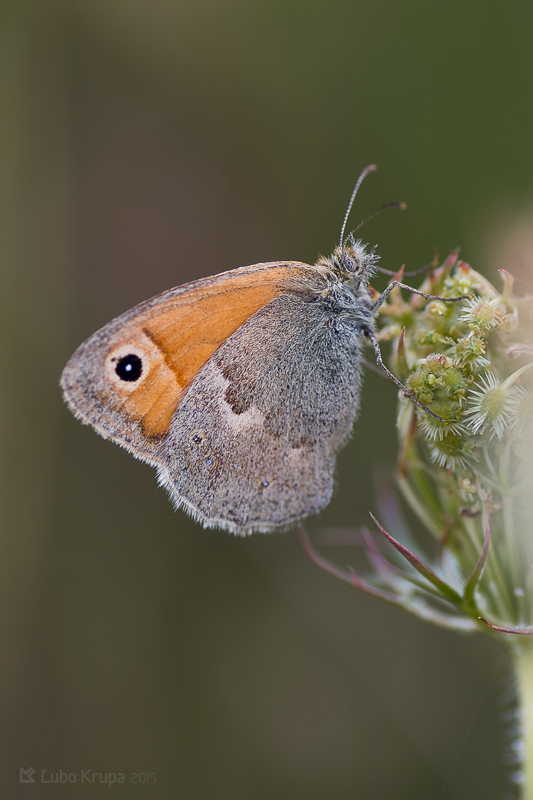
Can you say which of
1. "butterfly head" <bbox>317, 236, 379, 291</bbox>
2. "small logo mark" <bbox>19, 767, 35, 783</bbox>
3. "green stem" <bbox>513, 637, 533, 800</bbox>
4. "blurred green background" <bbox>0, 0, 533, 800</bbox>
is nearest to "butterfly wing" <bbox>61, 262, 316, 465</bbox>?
"butterfly head" <bbox>317, 236, 379, 291</bbox>

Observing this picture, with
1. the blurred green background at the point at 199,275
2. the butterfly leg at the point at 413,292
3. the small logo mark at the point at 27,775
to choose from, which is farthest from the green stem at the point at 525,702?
the small logo mark at the point at 27,775

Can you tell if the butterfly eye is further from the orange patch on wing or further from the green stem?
the green stem

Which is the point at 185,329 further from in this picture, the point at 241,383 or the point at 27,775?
the point at 27,775

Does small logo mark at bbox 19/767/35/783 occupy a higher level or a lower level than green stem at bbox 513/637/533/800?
lower

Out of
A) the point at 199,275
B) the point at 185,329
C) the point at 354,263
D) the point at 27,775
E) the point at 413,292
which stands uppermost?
the point at 199,275

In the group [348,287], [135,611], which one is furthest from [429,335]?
[135,611]

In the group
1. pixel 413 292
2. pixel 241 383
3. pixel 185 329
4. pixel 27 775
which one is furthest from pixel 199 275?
pixel 27 775

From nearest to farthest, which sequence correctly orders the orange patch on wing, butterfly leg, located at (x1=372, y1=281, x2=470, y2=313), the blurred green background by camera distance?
butterfly leg, located at (x1=372, y1=281, x2=470, y2=313), the orange patch on wing, the blurred green background
